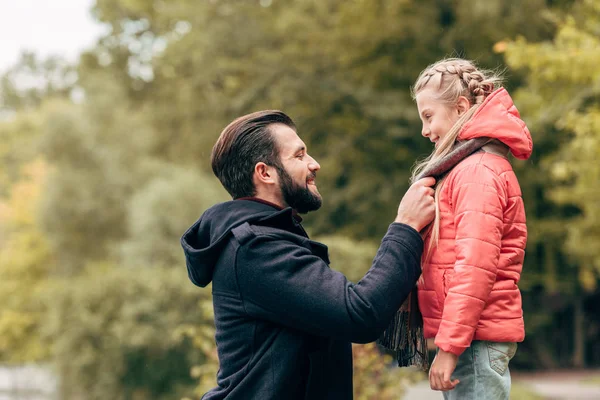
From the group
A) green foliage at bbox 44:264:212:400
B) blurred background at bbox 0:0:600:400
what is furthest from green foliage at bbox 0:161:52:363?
green foliage at bbox 44:264:212:400

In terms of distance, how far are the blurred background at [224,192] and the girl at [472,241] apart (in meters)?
3.59

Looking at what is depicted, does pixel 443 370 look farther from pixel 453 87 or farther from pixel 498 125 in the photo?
pixel 453 87

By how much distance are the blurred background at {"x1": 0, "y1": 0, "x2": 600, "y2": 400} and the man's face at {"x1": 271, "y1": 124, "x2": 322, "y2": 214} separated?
3539 mm

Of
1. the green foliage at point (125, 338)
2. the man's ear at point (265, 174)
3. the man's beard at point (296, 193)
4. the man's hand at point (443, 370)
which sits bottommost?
the man's hand at point (443, 370)

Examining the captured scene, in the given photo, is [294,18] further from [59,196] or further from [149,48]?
[149,48]

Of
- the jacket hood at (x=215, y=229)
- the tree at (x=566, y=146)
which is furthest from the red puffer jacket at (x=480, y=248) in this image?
the tree at (x=566, y=146)

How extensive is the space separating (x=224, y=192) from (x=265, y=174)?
1381cm

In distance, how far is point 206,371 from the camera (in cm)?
665

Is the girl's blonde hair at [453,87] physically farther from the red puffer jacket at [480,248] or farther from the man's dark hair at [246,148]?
the man's dark hair at [246,148]

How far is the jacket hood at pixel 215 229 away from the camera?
266cm

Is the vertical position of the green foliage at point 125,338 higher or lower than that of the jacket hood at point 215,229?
higher

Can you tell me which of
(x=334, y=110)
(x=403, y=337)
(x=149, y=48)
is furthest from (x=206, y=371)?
(x=149, y=48)

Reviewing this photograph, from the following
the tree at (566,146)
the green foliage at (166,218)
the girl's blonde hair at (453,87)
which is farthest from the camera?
the green foliage at (166,218)

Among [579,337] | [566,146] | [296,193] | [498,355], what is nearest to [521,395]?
[566,146]
